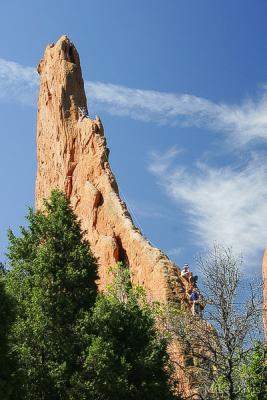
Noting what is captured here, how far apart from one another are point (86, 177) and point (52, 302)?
24.1 meters

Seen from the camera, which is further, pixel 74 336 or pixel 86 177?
pixel 86 177

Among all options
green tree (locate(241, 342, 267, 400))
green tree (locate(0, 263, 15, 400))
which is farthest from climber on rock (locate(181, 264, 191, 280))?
green tree (locate(0, 263, 15, 400))

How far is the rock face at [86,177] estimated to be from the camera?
38.9 metres

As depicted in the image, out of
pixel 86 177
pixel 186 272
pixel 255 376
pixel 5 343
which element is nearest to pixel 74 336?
pixel 5 343

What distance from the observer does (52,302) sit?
957 inches

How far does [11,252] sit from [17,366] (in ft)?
25.0

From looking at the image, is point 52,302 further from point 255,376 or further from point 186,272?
point 186,272

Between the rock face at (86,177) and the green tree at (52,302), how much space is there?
720cm

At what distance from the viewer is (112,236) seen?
43.3 m

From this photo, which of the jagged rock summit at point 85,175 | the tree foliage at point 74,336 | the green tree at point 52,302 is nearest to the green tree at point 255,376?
the tree foliage at point 74,336

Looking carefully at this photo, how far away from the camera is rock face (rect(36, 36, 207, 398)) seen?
128 ft

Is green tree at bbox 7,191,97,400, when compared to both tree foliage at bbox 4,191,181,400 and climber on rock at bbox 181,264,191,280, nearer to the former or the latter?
tree foliage at bbox 4,191,181,400

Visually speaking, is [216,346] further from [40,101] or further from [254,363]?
[40,101]

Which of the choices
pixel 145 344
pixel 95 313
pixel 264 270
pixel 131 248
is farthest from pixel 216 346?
pixel 131 248
